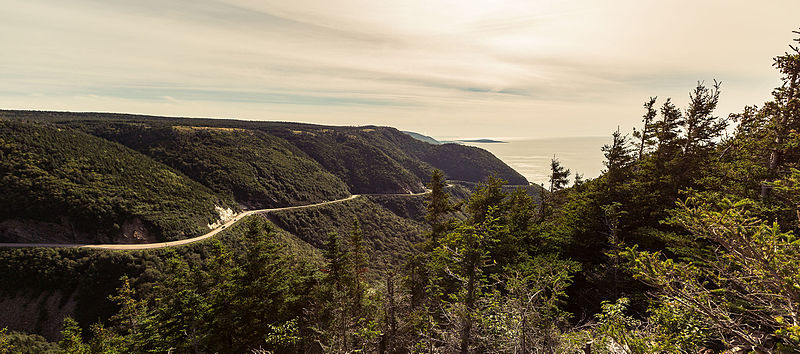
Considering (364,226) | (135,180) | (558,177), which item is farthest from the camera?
(364,226)

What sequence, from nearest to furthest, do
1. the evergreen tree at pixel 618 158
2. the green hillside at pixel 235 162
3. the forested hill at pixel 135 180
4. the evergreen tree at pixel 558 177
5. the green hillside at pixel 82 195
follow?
the evergreen tree at pixel 618 158, the evergreen tree at pixel 558 177, the green hillside at pixel 82 195, the forested hill at pixel 135 180, the green hillside at pixel 235 162

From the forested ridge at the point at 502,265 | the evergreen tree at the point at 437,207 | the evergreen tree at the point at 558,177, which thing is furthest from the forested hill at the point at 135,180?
the forested ridge at the point at 502,265

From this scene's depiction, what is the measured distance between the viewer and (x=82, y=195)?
2579 inches

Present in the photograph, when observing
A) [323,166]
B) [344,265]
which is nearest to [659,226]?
[344,265]

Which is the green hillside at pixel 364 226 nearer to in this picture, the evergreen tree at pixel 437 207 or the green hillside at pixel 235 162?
the green hillside at pixel 235 162

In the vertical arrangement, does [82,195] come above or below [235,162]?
below

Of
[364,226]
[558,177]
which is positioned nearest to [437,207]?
[558,177]

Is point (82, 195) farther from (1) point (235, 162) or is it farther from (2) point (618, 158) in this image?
(2) point (618, 158)

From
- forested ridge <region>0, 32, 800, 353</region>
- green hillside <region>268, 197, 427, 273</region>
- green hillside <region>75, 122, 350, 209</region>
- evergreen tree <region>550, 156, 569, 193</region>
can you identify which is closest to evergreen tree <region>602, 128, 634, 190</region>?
forested ridge <region>0, 32, 800, 353</region>

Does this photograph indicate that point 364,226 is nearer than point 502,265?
No

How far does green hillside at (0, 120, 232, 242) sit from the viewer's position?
205 ft

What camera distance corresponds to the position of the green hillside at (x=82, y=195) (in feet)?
205

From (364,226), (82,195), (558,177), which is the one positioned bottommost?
(364,226)

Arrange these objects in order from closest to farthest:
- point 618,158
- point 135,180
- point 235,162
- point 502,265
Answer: point 502,265 < point 618,158 < point 135,180 < point 235,162
